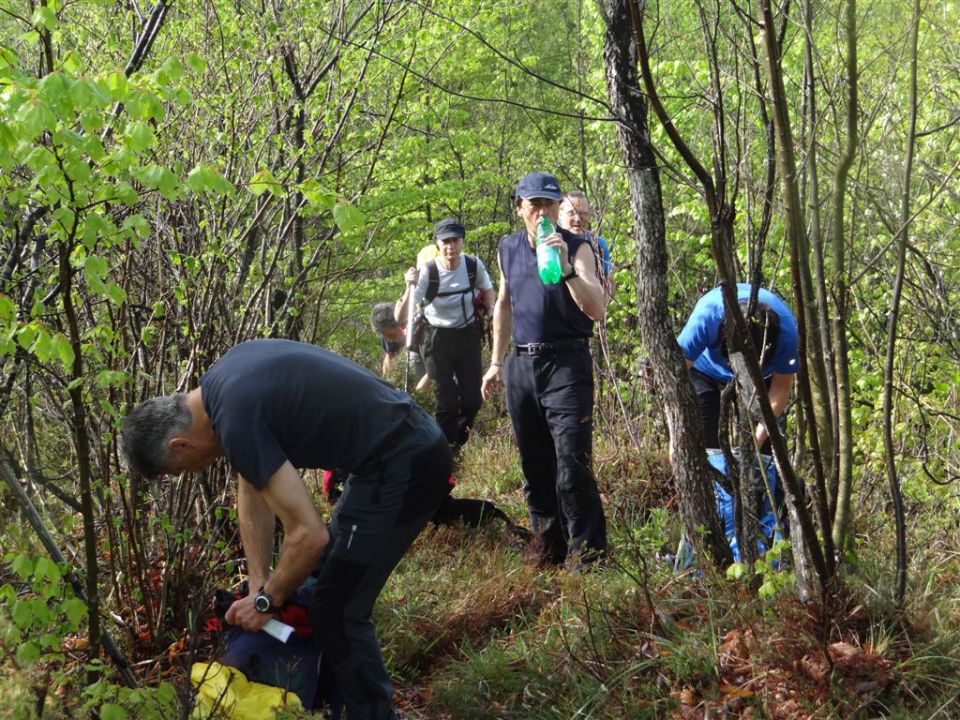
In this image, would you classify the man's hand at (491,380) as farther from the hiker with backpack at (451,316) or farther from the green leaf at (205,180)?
the green leaf at (205,180)

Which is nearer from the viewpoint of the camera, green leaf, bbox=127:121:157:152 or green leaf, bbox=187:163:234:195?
green leaf, bbox=127:121:157:152

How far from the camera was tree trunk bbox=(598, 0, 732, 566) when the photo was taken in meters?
3.93

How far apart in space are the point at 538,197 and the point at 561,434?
1268mm

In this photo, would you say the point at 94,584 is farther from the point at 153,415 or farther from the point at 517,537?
the point at 517,537

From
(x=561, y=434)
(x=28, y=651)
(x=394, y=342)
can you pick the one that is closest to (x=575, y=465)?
(x=561, y=434)

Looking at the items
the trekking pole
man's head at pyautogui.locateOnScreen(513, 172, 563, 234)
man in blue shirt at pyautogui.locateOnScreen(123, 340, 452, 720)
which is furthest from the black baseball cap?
man in blue shirt at pyautogui.locateOnScreen(123, 340, 452, 720)

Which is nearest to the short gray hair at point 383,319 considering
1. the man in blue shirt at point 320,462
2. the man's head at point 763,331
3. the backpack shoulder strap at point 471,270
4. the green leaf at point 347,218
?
the backpack shoulder strap at point 471,270

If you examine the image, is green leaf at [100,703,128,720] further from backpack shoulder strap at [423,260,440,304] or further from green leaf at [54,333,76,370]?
backpack shoulder strap at [423,260,440,304]

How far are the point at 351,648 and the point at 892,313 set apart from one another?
87.0 inches

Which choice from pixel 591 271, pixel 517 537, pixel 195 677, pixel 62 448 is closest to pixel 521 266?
pixel 591 271

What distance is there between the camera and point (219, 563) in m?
4.36

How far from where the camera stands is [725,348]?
174 inches

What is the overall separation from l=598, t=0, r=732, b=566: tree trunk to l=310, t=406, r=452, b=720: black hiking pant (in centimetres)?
121

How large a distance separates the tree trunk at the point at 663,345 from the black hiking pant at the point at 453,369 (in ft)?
11.4
